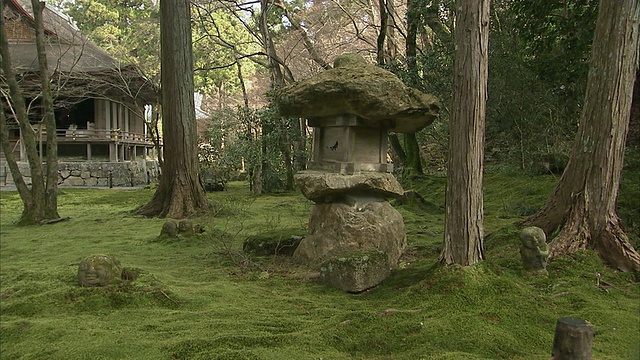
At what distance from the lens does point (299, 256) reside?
528 cm

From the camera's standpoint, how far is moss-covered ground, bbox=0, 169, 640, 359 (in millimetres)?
2889

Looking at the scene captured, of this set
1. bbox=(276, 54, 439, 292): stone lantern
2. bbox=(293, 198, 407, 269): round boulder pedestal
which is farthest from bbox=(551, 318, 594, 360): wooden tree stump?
bbox=(293, 198, 407, 269): round boulder pedestal

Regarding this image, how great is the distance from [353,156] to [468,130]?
5.76 ft

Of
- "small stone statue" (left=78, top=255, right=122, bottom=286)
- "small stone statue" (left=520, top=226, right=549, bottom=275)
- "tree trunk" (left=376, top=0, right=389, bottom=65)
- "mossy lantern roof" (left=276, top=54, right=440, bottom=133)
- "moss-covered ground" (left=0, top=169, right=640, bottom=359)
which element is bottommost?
"moss-covered ground" (left=0, top=169, right=640, bottom=359)

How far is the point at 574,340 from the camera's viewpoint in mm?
2240

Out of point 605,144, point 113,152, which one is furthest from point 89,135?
point 605,144

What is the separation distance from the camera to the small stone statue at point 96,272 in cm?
390

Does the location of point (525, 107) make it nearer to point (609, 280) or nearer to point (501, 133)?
point (501, 133)

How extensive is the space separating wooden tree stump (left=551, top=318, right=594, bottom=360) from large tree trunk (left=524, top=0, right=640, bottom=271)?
2.27 m

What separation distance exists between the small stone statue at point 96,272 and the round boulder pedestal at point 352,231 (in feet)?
6.73

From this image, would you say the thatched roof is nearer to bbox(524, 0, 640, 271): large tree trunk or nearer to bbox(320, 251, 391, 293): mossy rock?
bbox(320, 251, 391, 293): mossy rock

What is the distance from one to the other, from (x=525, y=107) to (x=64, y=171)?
15984 millimetres

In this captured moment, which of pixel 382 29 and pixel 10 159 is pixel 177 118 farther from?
pixel 382 29

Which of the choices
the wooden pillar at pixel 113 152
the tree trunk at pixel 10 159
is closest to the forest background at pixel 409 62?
the wooden pillar at pixel 113 152
